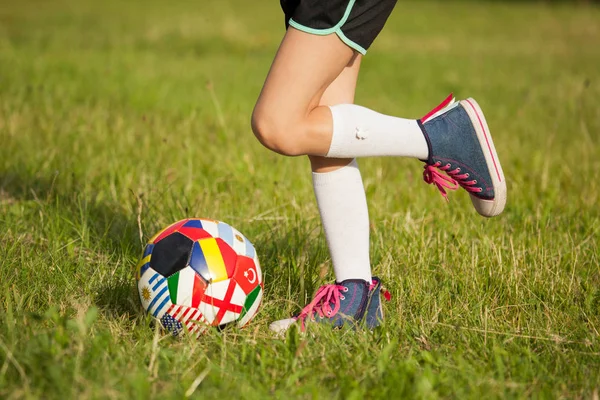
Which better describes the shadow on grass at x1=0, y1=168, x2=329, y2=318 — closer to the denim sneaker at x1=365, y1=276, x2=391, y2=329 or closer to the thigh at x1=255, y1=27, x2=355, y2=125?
the denim sneaker at x1=365, y1=276, x2=391, y2=329

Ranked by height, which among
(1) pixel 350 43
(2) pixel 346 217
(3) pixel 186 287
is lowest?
(3) pixel 186 287

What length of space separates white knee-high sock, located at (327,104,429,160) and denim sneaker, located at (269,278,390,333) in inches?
20.3

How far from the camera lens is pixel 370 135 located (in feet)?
7.92

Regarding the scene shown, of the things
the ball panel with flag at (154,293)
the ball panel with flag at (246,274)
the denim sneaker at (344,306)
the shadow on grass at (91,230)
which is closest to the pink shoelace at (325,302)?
the denim sneaker at (344,306)

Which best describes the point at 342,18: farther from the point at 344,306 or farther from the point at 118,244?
the point at 118,244

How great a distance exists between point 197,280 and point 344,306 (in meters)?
0.56

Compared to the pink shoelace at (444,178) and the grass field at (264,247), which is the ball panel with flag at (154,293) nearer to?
the grass field at (264,247)

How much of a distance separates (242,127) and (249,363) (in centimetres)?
369

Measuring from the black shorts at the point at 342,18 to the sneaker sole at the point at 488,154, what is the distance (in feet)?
1.72

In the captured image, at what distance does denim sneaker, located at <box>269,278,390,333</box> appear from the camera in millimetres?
2512

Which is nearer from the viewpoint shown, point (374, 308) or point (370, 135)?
point (370, 135)

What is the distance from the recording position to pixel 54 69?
292 inches

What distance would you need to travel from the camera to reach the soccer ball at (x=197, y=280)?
239 centimetres

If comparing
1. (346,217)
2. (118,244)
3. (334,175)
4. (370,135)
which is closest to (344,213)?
(346,217)
